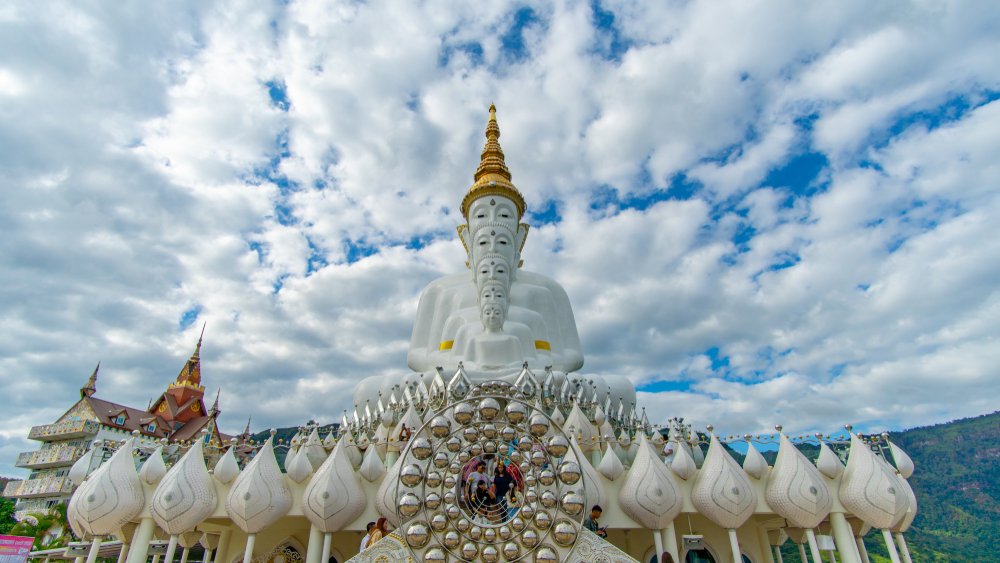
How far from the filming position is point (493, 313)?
52.3ft

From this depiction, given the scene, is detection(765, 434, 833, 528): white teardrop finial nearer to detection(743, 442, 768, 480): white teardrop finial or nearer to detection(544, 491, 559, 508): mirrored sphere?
detection(743, 442, 768, 480): white teardrop finial

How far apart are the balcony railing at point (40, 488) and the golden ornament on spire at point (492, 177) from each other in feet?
92.6

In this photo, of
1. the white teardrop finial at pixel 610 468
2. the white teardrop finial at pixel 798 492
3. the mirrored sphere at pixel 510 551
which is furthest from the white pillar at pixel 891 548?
the mirrored sphere at pixel 510 551

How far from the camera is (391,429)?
1197 centimetres

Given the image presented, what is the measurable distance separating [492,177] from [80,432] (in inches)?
1205

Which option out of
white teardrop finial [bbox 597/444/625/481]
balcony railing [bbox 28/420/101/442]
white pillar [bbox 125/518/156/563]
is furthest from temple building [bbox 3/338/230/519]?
white teardrop finial [bbox 597/444/625/481]

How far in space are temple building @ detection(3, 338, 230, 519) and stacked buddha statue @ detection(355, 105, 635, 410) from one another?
1351 centimetres

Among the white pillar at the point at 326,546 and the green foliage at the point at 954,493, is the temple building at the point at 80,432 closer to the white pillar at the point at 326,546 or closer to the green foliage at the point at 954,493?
the white pillar at the point at 326,546

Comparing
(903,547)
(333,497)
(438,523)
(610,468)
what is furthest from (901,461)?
(333,497)

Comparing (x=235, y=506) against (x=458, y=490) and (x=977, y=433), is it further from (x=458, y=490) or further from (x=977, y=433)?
(x=977, y=433)

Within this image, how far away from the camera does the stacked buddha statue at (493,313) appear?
15.4m

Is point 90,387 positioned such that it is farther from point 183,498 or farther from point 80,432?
point 183,498

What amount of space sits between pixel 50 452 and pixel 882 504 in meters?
40.7

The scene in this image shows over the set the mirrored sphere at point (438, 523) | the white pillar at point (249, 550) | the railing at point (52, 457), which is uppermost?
the railing at point (52, 457)
